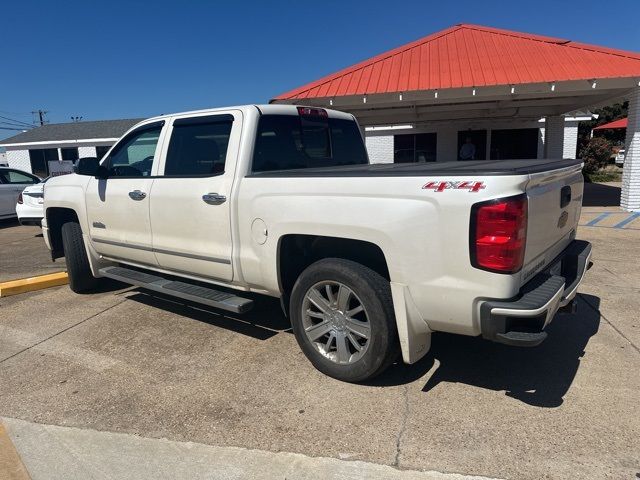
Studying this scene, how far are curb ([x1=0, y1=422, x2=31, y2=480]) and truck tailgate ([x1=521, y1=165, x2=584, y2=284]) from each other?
Result: 3080 mm

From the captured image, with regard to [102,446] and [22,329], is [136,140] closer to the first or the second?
[22,329]

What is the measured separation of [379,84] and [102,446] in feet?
38.2

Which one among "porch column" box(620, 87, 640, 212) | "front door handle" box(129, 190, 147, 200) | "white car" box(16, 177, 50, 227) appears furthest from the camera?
Result: "porch column" box(620, 87, 640, 212)

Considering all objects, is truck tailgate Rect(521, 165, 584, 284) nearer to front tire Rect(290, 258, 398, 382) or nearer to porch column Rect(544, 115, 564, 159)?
front tire Rect(290, 258, 398, 382)

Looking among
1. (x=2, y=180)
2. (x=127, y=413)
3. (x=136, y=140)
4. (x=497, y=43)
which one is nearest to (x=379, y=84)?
(x=497, y=43)

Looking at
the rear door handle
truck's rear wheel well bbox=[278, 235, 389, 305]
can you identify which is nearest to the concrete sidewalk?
truck's rear wheel well bbox=[278, 235, 389, 305]

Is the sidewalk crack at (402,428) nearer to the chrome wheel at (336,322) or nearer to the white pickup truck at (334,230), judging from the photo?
the white pickup truck at (334,230)

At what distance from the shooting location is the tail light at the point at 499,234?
2.65 meters

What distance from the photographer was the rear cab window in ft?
13.7

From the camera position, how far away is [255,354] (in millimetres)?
4145

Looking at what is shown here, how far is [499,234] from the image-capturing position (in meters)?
2.68

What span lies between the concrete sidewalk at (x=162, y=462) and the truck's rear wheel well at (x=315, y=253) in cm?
133

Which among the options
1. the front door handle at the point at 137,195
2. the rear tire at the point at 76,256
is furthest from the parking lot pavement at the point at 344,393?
the front door handle at the point at 137,195

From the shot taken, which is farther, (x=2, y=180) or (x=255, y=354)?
(x=2, y=180)
